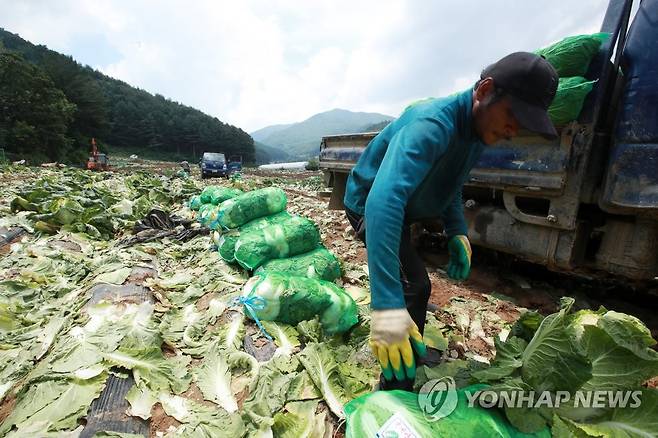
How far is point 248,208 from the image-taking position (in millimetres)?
4137

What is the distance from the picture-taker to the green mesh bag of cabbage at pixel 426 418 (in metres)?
1.33

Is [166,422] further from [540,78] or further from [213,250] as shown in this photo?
[213,250]

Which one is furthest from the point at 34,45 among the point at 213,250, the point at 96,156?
the point at 213,250

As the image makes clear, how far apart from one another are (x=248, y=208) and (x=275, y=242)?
2.82 ft

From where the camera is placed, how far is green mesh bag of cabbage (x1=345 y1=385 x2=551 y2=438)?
1.33 metres

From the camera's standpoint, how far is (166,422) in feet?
5.75

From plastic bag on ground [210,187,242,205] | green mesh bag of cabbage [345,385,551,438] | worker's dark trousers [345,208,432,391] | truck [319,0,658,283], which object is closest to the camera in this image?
green mesh bag of cabbage [345,385,551,438]

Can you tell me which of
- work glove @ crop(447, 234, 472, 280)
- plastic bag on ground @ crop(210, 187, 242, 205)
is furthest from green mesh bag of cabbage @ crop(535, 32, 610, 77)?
plastic bag on ground @ crop(210, 187, 242, 205)

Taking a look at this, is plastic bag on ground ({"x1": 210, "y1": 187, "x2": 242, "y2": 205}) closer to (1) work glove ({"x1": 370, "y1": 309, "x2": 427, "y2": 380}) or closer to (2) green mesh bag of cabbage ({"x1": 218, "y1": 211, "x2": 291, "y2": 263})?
(2) green mesh bag of cabbage ({"x1": 218, "y1": 211, "x2": 291, "y2": 263})

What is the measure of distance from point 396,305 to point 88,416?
1.57 metres

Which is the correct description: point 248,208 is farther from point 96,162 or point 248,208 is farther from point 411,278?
point 96,162

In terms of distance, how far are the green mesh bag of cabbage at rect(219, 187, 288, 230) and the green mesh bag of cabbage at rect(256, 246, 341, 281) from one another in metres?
0.92

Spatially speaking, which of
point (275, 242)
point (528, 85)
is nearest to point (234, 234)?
point (275, 242)

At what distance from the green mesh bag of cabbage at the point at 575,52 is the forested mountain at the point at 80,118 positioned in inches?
1611
